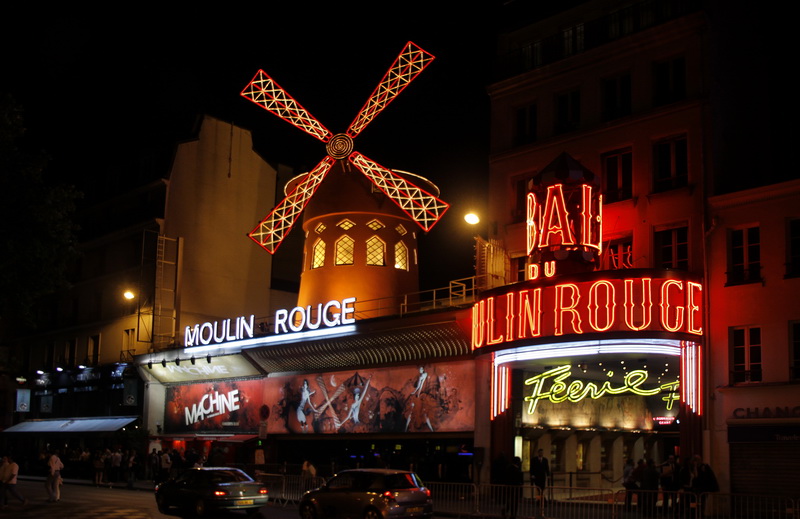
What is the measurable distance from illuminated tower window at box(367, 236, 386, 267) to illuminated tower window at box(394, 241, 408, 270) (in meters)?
0.55

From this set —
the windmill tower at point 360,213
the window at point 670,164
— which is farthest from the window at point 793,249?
the windmill tower at point 360,213

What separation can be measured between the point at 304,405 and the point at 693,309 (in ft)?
54.9

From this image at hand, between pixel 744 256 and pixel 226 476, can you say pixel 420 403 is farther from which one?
pixel 744 256

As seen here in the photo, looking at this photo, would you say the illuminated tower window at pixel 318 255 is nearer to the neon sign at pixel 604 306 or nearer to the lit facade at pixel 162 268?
the lit facade at pixel 162 268

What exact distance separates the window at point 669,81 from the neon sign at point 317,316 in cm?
1223

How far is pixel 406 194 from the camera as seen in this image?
35.3 meters

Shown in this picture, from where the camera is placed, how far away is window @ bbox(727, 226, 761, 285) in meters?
23.0

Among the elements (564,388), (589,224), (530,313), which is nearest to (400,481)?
(530,313)

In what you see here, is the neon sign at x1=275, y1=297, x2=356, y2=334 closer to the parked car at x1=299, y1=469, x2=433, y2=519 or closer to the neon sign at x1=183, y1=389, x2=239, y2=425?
the neon sign at x1=183, y1=389, x2=239, y2=425

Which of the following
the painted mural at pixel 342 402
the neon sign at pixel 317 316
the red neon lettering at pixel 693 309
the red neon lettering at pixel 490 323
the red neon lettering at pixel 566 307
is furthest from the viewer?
the neon sign at pixel 317 316

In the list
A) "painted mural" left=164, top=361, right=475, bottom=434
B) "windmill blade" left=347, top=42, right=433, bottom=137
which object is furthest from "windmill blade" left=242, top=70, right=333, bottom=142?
"painted mural" left=164, top=361, right=475, bottom=434

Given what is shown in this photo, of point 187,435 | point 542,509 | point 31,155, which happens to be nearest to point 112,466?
point 187,435

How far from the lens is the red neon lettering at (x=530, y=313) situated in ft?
78.6

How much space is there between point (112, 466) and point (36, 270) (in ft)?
43.0
